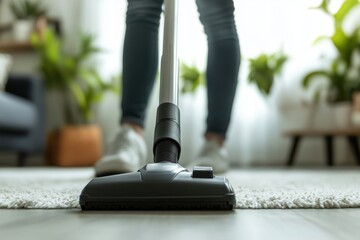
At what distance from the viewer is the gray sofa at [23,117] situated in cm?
221

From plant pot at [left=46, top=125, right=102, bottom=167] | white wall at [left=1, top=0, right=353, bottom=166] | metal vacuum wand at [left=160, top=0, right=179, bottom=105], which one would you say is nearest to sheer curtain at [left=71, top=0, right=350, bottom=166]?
white wall at [left=1, top=0, right=353, bottom=166]

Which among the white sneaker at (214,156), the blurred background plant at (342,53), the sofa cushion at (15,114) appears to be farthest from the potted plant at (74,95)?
the white sneaker at (214,156)

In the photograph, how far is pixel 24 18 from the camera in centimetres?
300

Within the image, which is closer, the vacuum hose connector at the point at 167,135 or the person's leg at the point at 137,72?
the vacuum hose connector at the point at 167,135

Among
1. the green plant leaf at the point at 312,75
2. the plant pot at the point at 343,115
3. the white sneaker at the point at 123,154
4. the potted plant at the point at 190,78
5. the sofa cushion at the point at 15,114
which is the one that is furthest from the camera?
the potted plant at the point at 190,78

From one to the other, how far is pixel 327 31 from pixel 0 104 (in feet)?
6.12

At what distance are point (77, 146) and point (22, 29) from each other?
3.11 ft

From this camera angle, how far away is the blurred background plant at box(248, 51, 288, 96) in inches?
99.5

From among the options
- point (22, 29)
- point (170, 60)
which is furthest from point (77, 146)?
point (170, 60)

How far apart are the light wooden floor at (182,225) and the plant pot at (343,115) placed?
Result: 1782 mm

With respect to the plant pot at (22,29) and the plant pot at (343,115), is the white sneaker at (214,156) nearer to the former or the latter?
the plant pot at (343,115)

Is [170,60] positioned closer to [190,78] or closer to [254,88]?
[190,78]

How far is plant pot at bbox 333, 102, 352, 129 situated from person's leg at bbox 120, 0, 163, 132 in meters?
1.46

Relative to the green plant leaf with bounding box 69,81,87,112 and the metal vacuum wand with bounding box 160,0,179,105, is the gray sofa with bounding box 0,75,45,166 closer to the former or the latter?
the green plant leaf with bounding box 69,81,87,112
